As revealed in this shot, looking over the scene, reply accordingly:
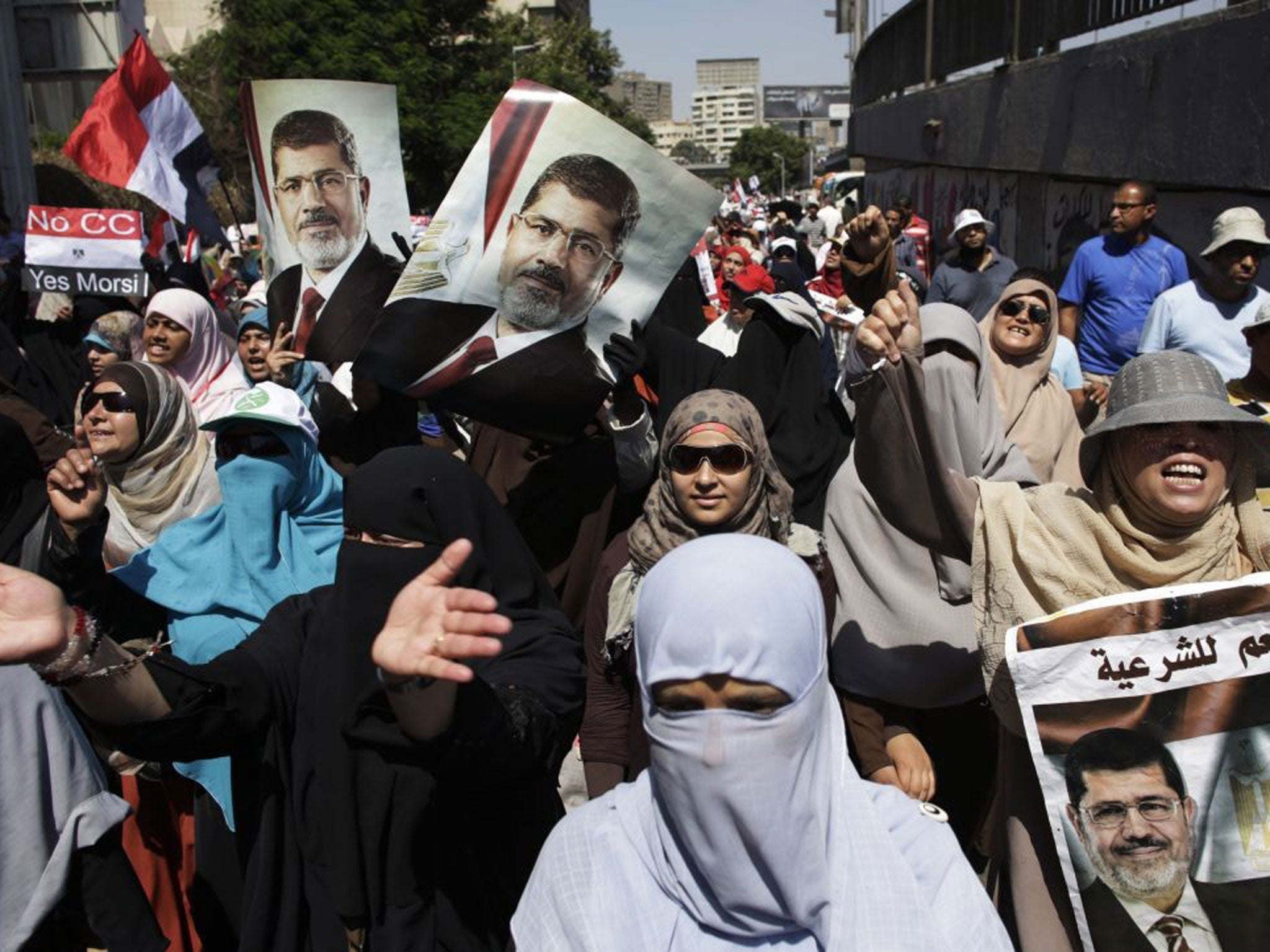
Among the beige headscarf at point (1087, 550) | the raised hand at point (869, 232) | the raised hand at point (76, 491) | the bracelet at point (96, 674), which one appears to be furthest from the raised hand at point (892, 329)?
the raised hand at point (869, 232)

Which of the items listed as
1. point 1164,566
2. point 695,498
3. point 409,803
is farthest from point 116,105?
point 1164,566

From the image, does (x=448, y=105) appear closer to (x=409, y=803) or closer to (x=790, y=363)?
Answer: (x=790, y=363)

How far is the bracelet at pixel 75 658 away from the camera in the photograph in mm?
1872

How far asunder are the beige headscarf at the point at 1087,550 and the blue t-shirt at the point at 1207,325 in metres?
2.83

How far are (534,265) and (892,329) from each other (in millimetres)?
1273

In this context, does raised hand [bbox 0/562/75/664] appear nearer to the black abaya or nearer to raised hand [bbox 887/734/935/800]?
the black abaya

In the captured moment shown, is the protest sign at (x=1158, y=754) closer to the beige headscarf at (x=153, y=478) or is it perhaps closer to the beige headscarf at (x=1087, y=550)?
the beige headscarf at (x=1087, y=550)

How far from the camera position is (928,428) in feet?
7.40

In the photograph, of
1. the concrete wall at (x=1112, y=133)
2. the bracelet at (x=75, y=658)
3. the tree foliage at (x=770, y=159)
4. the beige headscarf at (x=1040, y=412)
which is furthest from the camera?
the tree foliage at (x=770, y=159)

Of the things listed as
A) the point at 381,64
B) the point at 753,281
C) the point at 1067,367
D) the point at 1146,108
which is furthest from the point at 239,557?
the point at 381,64

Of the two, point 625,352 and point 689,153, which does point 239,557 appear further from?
point 689,153

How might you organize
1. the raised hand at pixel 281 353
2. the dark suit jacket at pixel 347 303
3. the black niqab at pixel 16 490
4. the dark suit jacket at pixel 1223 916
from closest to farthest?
the dark suit jacket at pixel 1223 916, the black niqab at pixel 16 490, the dark suit jacket at pixel 347 303, the raised hand at pixel 281 353

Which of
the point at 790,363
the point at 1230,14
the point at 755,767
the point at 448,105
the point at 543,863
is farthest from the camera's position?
the point at 448,105

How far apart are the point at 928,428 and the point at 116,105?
649 cm
